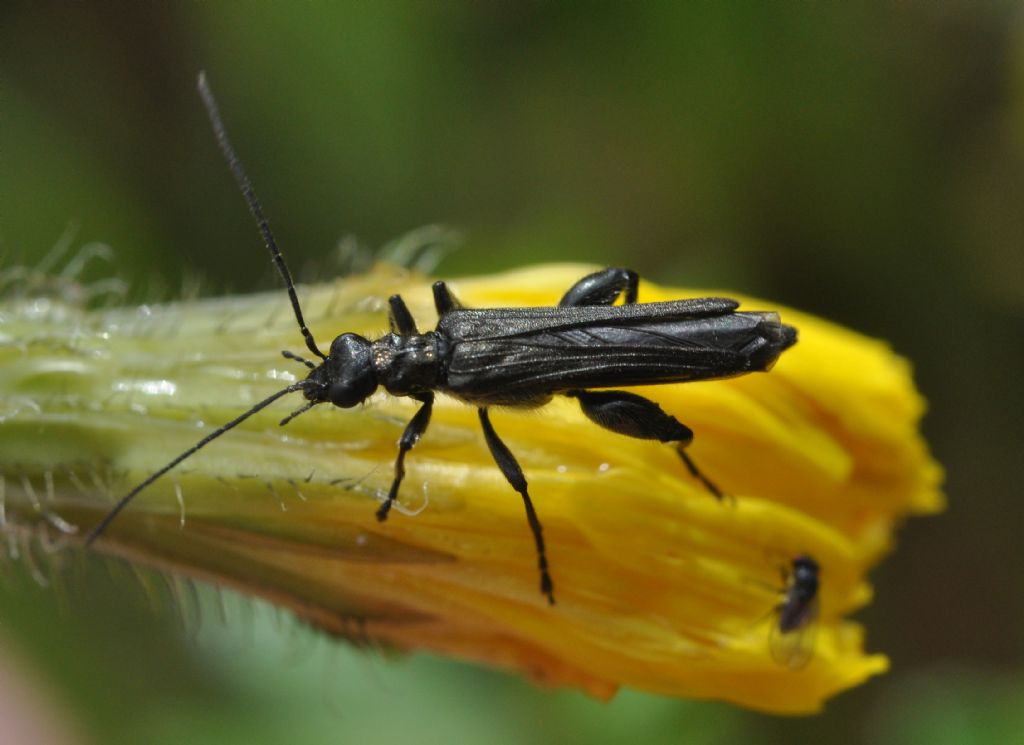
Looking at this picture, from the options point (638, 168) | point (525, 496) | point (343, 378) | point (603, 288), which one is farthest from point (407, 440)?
point (638, 168)

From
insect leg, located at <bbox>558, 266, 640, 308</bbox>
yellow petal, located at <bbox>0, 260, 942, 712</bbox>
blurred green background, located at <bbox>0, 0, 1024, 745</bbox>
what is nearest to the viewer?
yellow petal, located at <bbox>0, 260, 942, 712</bbox>

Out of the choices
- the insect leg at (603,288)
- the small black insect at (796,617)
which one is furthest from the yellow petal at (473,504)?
the insect leg at (603,288)

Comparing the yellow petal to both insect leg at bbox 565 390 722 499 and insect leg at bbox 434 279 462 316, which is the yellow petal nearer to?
insect leg at bbox 565 390 722 499

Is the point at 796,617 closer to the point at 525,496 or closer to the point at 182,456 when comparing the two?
the point at 525,496

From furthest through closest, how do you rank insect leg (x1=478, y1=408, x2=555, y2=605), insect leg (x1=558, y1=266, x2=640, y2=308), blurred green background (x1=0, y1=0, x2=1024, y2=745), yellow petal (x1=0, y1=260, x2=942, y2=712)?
blurred green background (x1=0, y1=0, x2=1024, y2=745) → insect leg (x1=558, y1=266, x2=640, y2=308) → yellow petal (x1=0, y1=260, x2=942, y2=712) → insect leg (x1=478, y1=408, x2=555, y2=605)

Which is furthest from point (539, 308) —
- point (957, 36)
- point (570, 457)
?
point (957, 36)

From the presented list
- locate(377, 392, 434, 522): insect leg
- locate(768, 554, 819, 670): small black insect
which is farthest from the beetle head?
locate(768, 554, 819, 670): small black insect

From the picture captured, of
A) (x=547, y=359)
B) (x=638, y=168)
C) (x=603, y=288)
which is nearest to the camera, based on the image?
(x=547, y=359)

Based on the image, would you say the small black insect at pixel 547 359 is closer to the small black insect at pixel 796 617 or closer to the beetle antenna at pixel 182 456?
the beetle antenna at pixel 182 456
